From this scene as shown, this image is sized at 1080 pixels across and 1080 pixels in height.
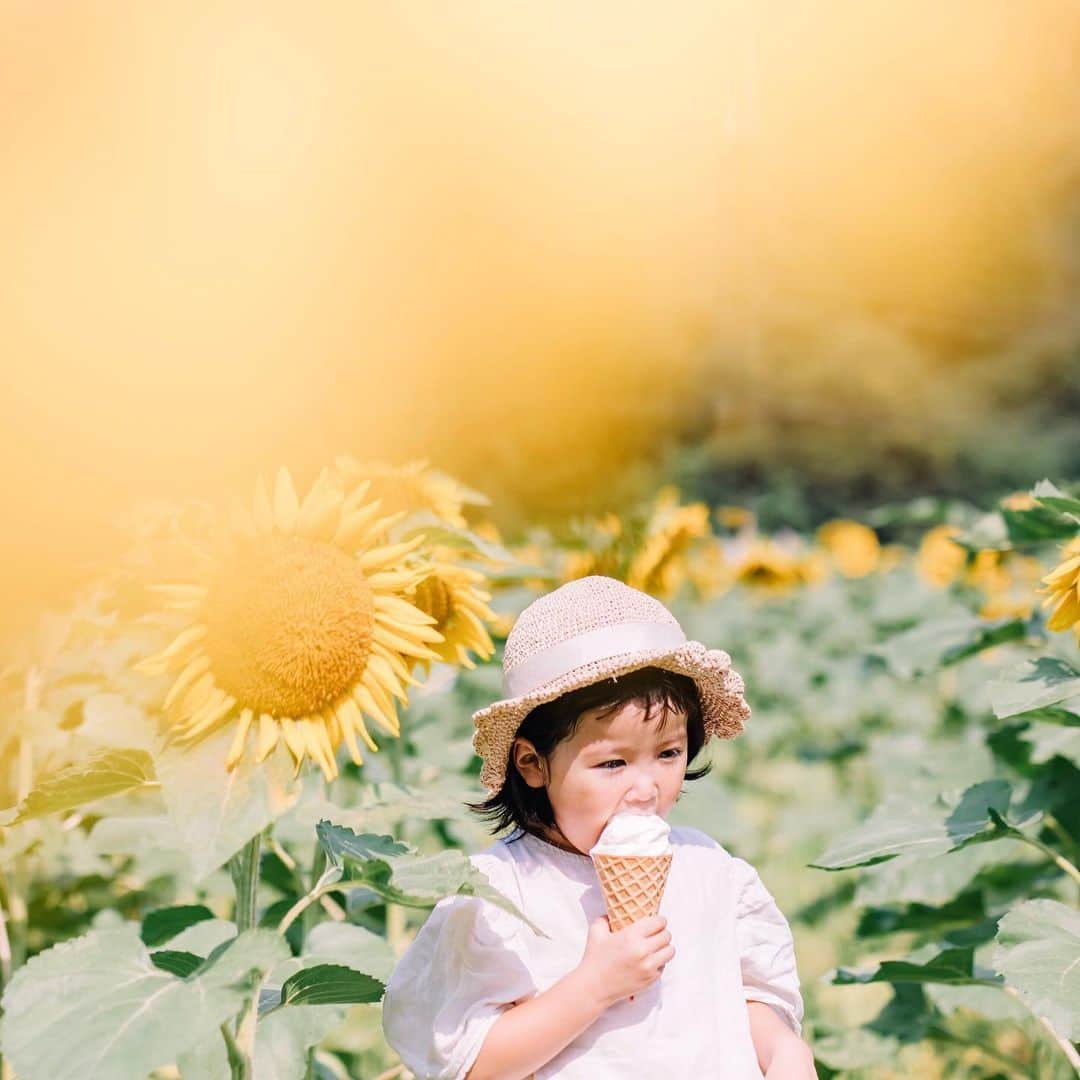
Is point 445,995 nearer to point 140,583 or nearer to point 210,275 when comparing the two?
point 140,583

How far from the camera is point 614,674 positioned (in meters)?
1.19

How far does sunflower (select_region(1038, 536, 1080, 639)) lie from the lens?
1393mm

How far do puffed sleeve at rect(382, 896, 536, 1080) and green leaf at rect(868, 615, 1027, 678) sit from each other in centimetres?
121

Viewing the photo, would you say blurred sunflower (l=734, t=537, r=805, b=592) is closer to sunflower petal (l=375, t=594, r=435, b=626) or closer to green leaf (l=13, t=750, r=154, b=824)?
sunflower petal (l=375, t=594, r=435, b=626)

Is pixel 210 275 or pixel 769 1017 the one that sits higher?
pixel 210 275

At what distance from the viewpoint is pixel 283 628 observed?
1082mm

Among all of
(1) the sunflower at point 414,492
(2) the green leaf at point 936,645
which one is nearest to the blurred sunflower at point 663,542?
(2) the green leaf at point 936,645

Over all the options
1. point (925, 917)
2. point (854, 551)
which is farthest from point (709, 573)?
point (925, 917)

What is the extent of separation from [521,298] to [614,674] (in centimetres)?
36

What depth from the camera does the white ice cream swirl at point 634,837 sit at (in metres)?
1.14

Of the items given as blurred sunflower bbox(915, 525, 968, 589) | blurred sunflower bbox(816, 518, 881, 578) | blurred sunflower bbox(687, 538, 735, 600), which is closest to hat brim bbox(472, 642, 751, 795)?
blurred sunflower bbox(915, 525, 968, 589)

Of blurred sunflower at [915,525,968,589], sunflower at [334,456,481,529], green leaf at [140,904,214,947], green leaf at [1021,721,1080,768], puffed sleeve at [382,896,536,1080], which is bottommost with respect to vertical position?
blurred sunflower at [915,525,968,589]

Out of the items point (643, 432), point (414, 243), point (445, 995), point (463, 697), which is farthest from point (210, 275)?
point (463, 697)

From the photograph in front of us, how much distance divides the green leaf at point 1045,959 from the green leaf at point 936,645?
812 millimetres
